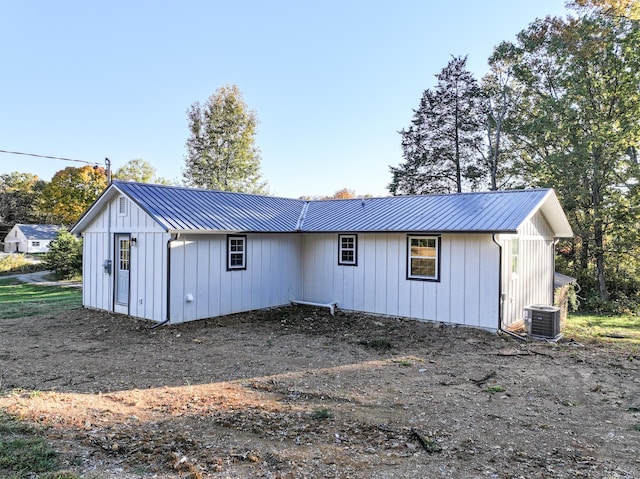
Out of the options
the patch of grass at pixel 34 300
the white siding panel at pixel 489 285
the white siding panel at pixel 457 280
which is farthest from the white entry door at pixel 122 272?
the white siding panel at pixel 489 285

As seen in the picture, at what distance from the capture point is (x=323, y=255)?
12.5 metres

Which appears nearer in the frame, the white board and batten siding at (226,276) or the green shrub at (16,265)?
the white board and batten siding at (226,276)

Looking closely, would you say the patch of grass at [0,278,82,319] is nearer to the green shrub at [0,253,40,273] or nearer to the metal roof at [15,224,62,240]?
the green shrub at [0,253,40,273]

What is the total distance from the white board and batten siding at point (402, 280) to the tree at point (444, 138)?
18293mm

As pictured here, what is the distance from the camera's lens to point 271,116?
29688 millimetres

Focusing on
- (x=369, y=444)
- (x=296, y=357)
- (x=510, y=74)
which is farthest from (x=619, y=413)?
(x=510, y=74)

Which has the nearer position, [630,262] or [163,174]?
[630,262]

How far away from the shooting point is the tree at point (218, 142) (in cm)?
2808

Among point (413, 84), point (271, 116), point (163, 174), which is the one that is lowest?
point (163, 174)

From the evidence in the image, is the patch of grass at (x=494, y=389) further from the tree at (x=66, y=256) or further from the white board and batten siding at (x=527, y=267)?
the tree at (x=66, y=256)

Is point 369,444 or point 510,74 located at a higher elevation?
point 510,74

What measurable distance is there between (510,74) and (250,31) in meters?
16.3

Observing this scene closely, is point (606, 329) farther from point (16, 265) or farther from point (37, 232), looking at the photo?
point (37, 232)

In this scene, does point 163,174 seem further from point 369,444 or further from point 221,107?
Result: point 369,444
